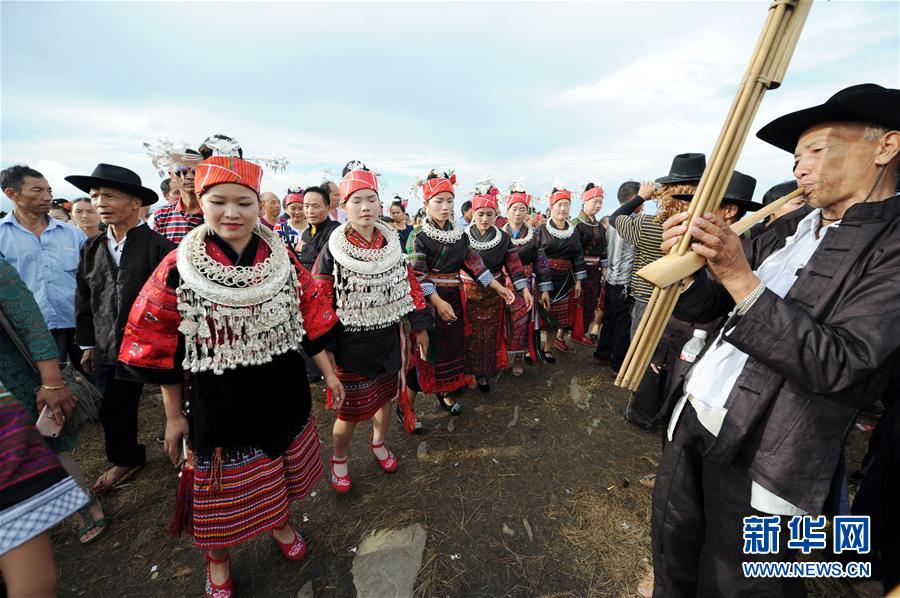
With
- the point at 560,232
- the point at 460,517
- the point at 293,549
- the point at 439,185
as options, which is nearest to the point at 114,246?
the point at 293,549

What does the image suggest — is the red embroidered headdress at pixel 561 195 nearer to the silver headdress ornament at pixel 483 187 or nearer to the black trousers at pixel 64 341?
the silver headdress ornament at pixel 483 187

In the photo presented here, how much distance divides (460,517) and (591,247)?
519 centimetres

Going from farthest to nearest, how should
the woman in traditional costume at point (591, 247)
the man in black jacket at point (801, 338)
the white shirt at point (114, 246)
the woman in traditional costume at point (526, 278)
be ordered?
the woman in traditional costume at point (591, 247) < the woman in traditional costume at point (526, 278) < the white shirt at point (114, 246) < the man in black jacket at point (801, 338)

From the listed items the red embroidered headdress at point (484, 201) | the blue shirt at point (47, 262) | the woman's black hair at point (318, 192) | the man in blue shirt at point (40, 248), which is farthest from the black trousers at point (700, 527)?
the man in blue shirt at point (40, 248)

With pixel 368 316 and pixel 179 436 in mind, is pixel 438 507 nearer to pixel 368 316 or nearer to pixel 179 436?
pixel 368 316

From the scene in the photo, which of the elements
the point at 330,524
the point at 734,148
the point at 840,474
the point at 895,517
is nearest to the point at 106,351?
the point at 330,524

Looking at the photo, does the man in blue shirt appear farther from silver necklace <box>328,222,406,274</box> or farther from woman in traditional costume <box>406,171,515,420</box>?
woman in traditional costume <box>406,171,515,420</box>

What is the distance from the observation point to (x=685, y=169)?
332 centimetres

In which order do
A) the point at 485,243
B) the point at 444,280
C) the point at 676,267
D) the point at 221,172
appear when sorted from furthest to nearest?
the point at 485,243 → the point at 444,280 → the point at 221,172 → the point at 676,267

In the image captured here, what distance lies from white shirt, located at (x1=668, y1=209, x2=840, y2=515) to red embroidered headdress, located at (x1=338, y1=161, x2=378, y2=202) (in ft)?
8.81

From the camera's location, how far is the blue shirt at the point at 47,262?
3.65 meters

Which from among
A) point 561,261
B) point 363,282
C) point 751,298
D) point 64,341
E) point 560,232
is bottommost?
point 64,341

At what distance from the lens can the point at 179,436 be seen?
80.6 inches

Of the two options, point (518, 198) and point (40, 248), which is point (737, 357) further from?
point (40, 248)
